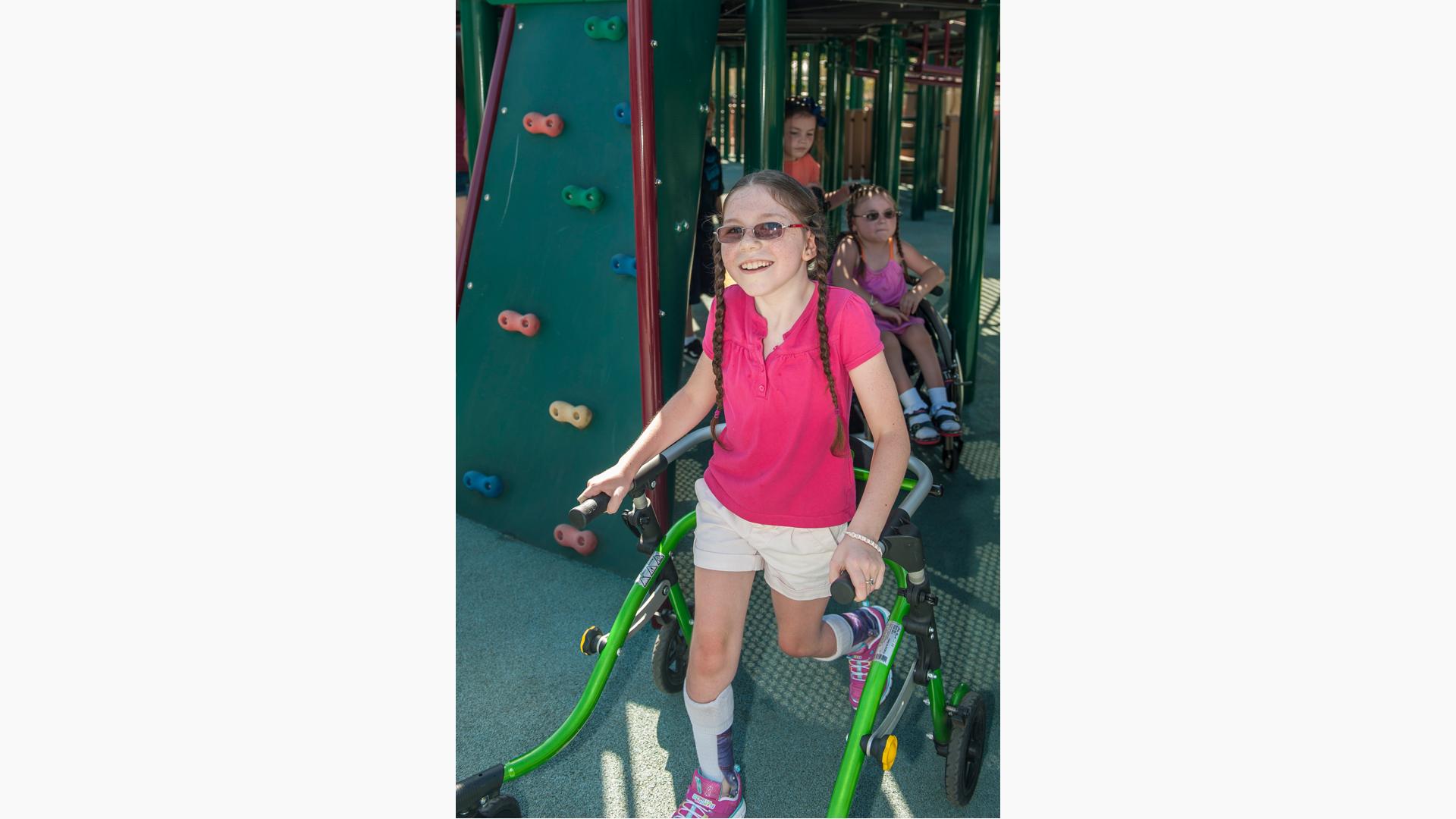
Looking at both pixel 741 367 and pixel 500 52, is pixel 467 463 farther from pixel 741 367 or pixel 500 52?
pixel 741 367

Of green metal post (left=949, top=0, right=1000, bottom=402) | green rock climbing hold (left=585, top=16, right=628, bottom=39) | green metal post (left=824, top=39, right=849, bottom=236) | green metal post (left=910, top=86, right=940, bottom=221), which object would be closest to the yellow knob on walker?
green rock climbing hold (left=585, top=16, right=628, bottom=39)

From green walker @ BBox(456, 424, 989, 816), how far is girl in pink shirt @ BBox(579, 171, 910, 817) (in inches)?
4.0

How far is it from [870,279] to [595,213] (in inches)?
57.9

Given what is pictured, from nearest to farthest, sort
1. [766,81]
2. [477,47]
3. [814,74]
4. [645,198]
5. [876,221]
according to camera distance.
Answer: [645,198] → [766,81] → [477,47] → [876,221] → [814,74]

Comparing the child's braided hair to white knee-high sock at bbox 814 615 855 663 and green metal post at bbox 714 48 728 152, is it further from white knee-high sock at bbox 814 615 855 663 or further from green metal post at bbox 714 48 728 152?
green metal post at bbox 714 48 728 152

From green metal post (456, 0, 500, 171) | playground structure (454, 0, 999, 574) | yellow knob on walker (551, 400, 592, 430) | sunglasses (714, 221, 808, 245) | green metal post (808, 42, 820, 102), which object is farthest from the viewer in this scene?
green metal post (808, 42, 820, 102)

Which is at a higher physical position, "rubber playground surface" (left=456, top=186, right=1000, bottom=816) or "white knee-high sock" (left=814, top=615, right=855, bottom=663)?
"white knee-high sock" (left=814, top=615, right=855, bottom=663)

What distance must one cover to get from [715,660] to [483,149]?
240cm

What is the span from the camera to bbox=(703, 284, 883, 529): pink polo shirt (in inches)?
83.7

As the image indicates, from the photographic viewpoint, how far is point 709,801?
229 cm

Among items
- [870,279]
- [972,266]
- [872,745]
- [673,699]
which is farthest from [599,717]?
[972,266]

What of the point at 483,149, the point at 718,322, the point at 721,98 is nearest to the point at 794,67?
the point at 721,98

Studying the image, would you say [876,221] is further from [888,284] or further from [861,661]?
[861,661]

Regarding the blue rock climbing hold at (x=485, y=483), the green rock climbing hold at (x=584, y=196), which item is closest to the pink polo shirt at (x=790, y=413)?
the green rock climbing hold at (x=584, y=196)
